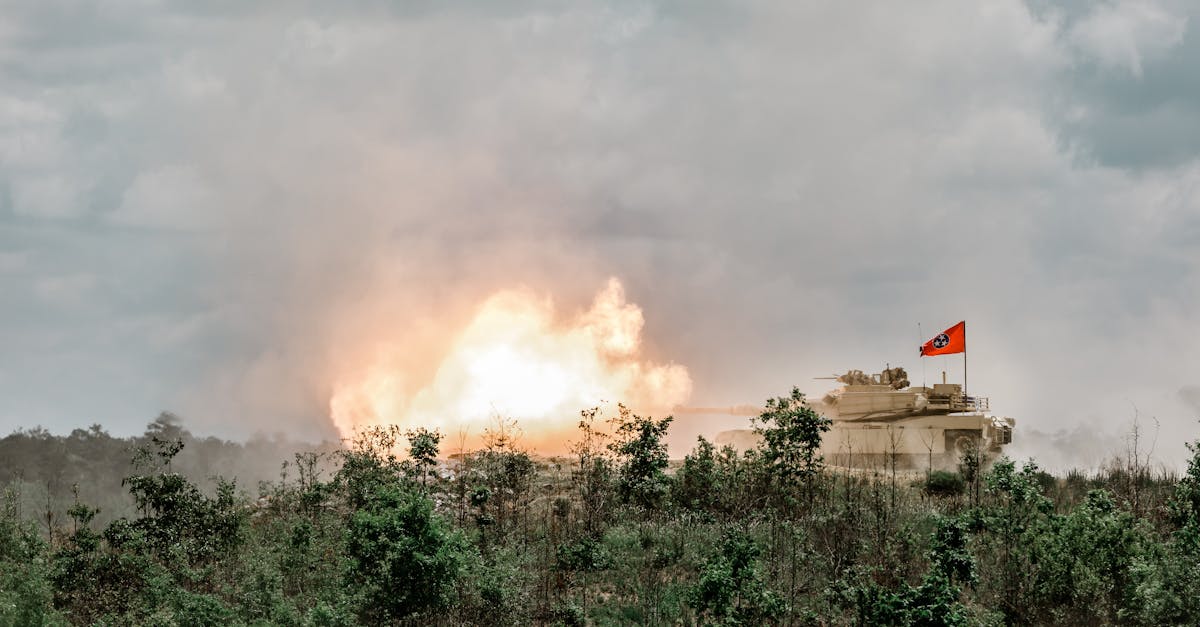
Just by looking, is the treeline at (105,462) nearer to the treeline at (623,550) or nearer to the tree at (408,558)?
the treeline at (623,550)

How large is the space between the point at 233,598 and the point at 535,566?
23.0 feet

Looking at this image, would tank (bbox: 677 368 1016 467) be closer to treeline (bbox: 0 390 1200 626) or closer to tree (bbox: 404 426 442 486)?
treeline (bbox: 0 390 1200 626)

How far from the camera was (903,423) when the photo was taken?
144 feet

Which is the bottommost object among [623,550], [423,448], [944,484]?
[623,550]

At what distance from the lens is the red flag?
137 ft

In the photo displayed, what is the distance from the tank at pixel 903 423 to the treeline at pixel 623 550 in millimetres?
8122

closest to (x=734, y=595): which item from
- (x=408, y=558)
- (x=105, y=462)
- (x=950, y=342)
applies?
(x=408, y=558)

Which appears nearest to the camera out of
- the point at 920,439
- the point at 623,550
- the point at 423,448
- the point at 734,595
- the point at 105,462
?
the point at 734,595

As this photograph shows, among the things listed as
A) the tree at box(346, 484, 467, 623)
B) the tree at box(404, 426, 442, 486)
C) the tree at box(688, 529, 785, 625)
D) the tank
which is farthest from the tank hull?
the tree at box(346, 484, 467, 623)

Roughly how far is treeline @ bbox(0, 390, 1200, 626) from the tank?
8.12 m

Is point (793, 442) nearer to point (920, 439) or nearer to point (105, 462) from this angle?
point (920, 439)

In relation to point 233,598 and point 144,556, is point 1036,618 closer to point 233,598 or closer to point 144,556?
point 233,598

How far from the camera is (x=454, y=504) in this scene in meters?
32.5

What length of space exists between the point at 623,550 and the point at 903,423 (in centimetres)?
2094
